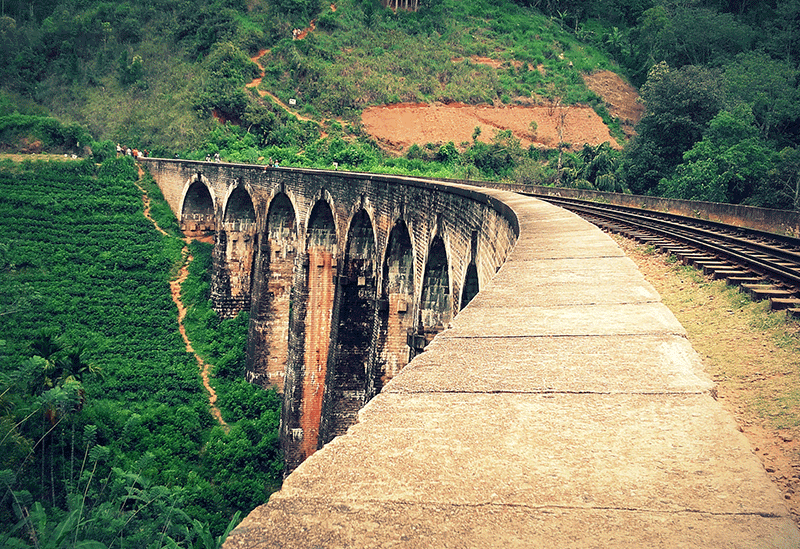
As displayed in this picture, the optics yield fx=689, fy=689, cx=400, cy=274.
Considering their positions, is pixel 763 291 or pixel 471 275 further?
pixel 471 275

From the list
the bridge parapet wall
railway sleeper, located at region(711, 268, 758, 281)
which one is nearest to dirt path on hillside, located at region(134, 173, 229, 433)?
the bridge parapet wall

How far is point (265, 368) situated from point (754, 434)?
2283cm

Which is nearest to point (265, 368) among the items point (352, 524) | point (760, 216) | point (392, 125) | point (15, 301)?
point (15, 301)

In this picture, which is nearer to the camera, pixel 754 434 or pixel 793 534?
A: pixel 793 534

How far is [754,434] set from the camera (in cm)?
336

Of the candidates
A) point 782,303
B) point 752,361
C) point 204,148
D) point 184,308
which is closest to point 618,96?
point 204,148

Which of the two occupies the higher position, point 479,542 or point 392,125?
point 392,125

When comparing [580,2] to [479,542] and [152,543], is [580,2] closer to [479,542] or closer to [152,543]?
[152,543]

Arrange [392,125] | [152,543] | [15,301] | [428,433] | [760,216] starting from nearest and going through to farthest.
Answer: [428,433] → [152,543] → [760,216] → [15,301] → [392,125]

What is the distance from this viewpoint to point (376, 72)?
52.1 meters

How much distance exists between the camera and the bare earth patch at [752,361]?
3.13m

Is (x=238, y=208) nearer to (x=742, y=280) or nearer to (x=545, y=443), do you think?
(x=742, y=280)

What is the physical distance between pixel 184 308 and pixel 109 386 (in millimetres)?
7147

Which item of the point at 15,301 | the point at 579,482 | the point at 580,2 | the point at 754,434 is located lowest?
the point at 15,301
